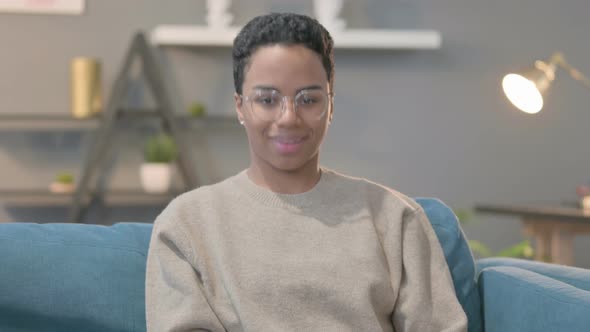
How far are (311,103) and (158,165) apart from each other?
2828 millimetres

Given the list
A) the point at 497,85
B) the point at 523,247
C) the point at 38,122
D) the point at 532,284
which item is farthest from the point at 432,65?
the point at 532,284

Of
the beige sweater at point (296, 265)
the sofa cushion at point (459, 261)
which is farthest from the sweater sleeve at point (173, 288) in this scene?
the sofa cushion at point (459, 261)

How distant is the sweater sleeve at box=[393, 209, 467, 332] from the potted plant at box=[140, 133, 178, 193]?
279 cm

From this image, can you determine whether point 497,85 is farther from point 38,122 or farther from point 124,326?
point 124,326

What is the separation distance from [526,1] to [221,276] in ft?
12.1

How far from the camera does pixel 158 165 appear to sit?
4234mm

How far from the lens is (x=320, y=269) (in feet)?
4.82

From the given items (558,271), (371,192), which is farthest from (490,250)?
(371,192)

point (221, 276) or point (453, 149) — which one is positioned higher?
point (221, 276)

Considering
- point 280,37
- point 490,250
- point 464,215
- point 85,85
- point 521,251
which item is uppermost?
point 280,37

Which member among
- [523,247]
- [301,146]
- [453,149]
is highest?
[301,146]

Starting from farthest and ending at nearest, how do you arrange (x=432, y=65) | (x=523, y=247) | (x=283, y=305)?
(x=432, y=65) < (x=523, y=247) < (x=283, y=305)

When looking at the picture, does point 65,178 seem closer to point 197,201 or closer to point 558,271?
point 197,201

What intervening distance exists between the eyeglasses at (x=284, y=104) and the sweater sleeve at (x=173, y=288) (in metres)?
0.23
